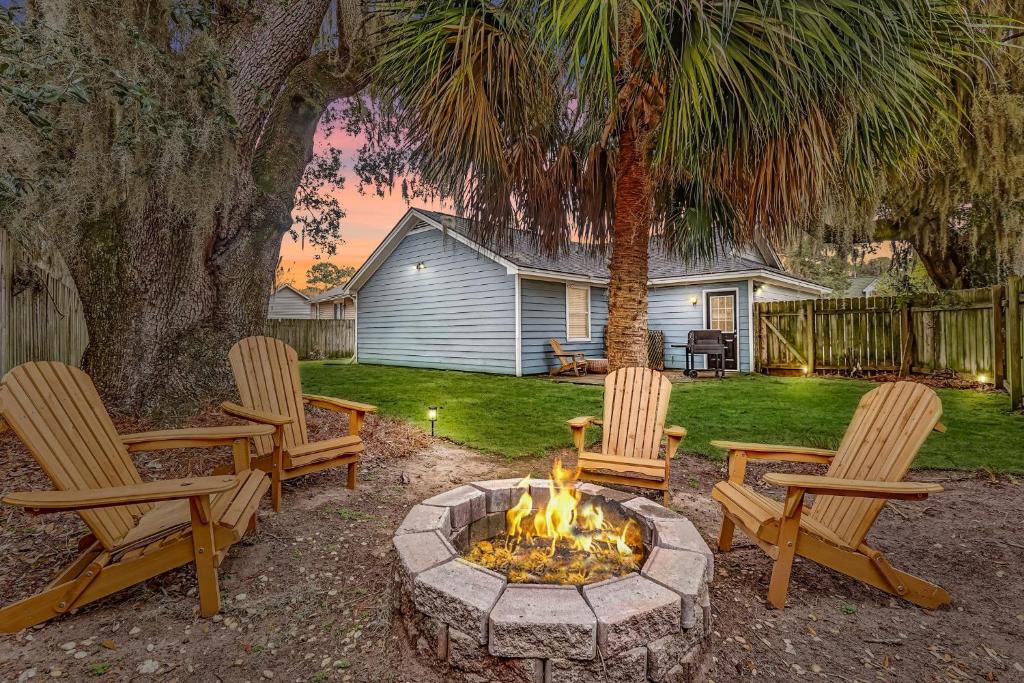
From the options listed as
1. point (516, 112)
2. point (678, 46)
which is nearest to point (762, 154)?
point (678, 46)

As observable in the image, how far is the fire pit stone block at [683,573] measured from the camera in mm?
1611

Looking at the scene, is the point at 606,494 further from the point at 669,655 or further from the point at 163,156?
the point at 163,156

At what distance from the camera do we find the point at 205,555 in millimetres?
1936

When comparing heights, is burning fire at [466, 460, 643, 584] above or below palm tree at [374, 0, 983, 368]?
below

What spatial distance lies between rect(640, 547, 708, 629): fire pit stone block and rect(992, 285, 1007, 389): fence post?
732 centimetres

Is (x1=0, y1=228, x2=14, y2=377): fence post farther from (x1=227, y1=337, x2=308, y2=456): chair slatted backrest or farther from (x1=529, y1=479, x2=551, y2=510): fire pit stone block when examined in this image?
(x1=529, y1=479, x2=551, y2=510): fire pit stone block

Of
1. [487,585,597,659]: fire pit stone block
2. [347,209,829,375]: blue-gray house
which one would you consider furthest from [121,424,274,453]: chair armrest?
[347,209,829,375]: blue-gray house

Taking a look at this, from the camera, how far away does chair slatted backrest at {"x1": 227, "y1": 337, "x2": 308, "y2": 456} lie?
3.30m

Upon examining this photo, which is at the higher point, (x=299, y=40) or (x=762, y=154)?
(x=299, y=40)

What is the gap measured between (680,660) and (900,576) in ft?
3.89

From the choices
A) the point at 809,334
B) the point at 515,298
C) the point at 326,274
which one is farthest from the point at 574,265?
the point at 326,274

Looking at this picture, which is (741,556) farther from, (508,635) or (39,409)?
(39,409)

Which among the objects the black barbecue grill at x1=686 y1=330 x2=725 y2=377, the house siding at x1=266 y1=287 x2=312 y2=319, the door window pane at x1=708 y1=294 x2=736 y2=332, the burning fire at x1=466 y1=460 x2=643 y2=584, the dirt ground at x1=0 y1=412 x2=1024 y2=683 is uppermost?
the house siding at x1=266 y1=287 x2=312 y2=319

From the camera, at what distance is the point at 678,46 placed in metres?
3.16
